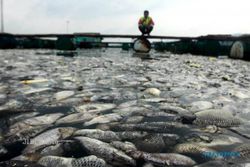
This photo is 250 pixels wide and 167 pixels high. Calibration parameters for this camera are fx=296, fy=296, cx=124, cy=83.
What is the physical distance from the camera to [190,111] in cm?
321

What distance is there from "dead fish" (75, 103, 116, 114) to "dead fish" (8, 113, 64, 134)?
285mm

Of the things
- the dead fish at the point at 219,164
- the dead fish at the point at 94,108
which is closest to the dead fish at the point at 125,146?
the dead fish at the point at 219,164

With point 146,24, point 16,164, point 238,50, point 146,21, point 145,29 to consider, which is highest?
point 146,21

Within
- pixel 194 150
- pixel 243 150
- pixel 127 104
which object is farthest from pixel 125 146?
pixel 127 104

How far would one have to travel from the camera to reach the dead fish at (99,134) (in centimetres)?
230

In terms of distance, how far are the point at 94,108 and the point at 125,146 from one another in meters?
1.20

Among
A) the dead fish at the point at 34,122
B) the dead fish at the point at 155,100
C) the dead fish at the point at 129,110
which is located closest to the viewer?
the dead fish at the point at 34,122

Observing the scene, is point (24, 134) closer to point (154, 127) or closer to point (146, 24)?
point (154, 127)

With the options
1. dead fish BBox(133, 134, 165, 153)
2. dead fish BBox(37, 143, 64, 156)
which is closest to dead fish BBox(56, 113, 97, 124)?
dead fish BBox(37, 143, 64, 156)

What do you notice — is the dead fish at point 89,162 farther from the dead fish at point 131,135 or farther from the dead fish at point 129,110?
the dead fish at point 129,110

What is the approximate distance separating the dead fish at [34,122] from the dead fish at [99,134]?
17.8 inches

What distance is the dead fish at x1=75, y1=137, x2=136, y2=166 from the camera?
1.88 metres

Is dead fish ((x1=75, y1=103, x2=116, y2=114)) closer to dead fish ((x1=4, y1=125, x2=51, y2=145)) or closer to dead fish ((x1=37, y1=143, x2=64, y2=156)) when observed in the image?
dead fish ((x1=4, y1=125, x2=51, y2=145))

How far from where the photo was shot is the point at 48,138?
90.0 inches
